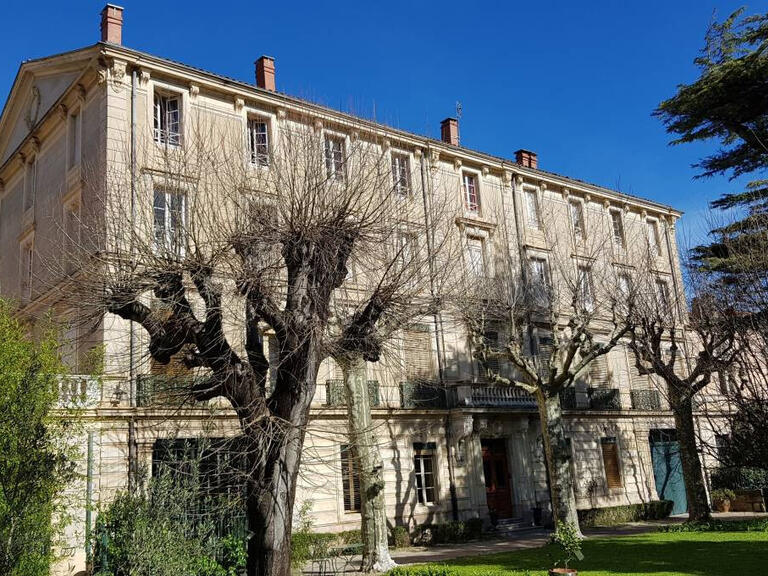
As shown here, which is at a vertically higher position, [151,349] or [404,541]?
[151,349]

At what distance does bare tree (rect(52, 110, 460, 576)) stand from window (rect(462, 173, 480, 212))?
14.9 metres

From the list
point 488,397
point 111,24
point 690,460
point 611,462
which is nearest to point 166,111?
point 111,24

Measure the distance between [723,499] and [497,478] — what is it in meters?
10.3

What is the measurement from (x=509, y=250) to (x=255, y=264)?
17557mm

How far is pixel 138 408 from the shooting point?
56.7 ft

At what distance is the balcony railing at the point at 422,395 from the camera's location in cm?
2319

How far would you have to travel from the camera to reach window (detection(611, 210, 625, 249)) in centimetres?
3075

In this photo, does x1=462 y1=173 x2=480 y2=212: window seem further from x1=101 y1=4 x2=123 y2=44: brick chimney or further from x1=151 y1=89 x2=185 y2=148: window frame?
x1=101 y1=4 x2=123 y2=44: brick chimney

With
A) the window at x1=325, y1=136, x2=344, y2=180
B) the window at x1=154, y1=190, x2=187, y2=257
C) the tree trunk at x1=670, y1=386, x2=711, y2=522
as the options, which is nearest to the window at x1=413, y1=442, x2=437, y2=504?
the tree trunk at x1=670, y1=386, x2=711, y2=522

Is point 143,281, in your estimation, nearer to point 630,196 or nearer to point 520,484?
point 520,484

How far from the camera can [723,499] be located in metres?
29.3

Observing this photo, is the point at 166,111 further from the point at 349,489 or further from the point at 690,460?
the point at 690,460

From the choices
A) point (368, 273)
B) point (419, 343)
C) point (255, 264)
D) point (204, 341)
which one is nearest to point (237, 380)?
point (204, 341)

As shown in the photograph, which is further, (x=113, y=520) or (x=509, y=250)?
(x=509, y=250)
